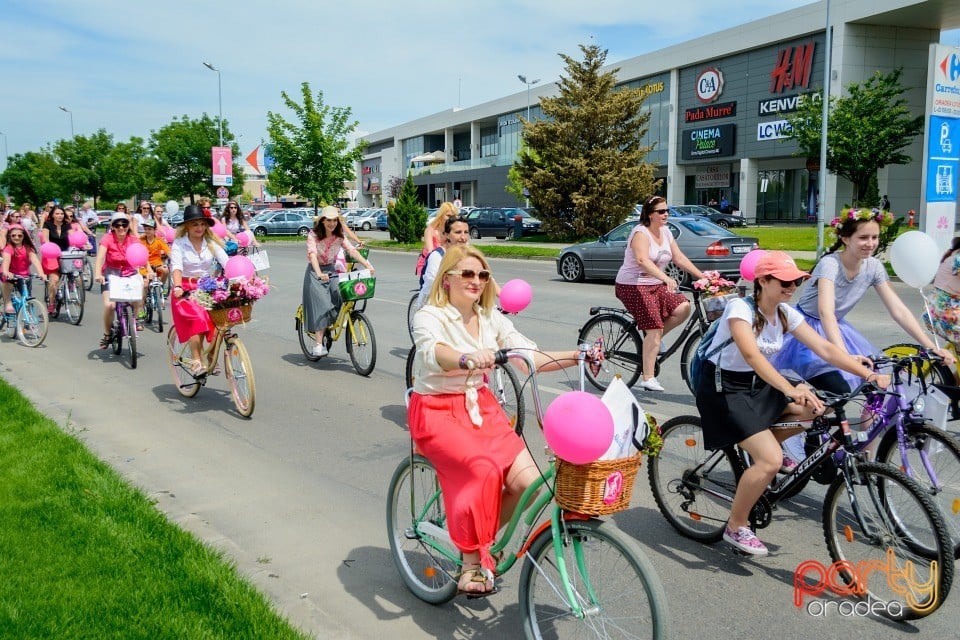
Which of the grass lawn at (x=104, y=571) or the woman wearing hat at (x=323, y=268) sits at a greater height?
the woman wearing hat at (x=323, y=268)

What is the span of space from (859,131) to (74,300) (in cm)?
2709

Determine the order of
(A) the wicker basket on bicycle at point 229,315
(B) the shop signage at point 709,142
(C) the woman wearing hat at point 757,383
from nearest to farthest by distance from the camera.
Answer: (C) the woman wearing hat at point 757,383 → (A) the wicker basket on bicycle at point 229,315 → (B) the shop signage at point 709,142

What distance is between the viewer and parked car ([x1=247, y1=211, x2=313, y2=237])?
159ft

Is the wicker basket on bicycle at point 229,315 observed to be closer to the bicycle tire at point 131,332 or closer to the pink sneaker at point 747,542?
the bicycle tire at point 131,332

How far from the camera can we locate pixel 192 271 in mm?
8117

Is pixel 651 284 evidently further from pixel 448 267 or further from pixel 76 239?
pixel 76 239

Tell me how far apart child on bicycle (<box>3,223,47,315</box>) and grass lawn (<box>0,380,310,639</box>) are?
6.97 meters

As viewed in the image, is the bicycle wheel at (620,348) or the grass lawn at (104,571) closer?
the grass lawn at (104,571)

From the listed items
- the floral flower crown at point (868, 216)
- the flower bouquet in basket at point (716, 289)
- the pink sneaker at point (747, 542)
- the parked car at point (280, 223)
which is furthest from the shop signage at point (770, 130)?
the pink sneaker at point (747, 542)

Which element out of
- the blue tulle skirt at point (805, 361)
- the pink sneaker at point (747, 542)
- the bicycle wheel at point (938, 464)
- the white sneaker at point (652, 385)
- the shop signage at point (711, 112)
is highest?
the shop signage at point (711, 112)

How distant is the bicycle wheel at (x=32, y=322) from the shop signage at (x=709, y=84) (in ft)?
155

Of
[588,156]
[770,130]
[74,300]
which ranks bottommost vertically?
[74,300]


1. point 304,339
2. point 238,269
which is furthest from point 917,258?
point 304,339

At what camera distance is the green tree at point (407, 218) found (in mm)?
35719
